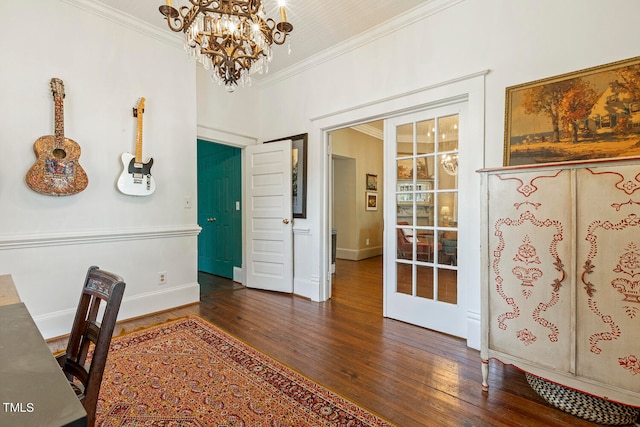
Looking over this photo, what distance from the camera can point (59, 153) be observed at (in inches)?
101

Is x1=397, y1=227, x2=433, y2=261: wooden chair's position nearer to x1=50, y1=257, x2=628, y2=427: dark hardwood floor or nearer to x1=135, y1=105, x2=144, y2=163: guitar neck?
x1=50, y1=257, x2=628, y2=427: dark hardwood floor

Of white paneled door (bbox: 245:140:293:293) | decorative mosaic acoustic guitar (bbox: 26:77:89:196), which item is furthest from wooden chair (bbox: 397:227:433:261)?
decorative mosaic acoustic guitar (bbox: 26:77:89:196)

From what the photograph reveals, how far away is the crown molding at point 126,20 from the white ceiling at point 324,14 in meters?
0.05

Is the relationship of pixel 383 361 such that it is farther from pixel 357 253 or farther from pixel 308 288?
pixel 357 253

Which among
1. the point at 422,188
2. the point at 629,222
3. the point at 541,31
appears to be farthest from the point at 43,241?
the point at 541,31

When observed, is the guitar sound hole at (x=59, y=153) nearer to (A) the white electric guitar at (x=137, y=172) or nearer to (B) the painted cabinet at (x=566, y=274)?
(A) the white electric guitar at (x=137, y=172)

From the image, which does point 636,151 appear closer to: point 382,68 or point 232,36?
point 382,68

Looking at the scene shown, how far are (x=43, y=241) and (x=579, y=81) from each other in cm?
426

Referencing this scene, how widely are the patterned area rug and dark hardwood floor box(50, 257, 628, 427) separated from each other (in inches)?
6.1

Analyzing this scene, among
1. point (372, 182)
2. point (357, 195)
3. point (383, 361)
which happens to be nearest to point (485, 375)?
point (383, 361)

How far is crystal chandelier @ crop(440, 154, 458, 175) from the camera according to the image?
270cm

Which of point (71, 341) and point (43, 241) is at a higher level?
point (43, 241)

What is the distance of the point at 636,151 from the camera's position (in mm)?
1854

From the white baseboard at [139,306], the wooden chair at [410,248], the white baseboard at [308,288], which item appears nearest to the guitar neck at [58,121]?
the white baseboard at [139,306]
